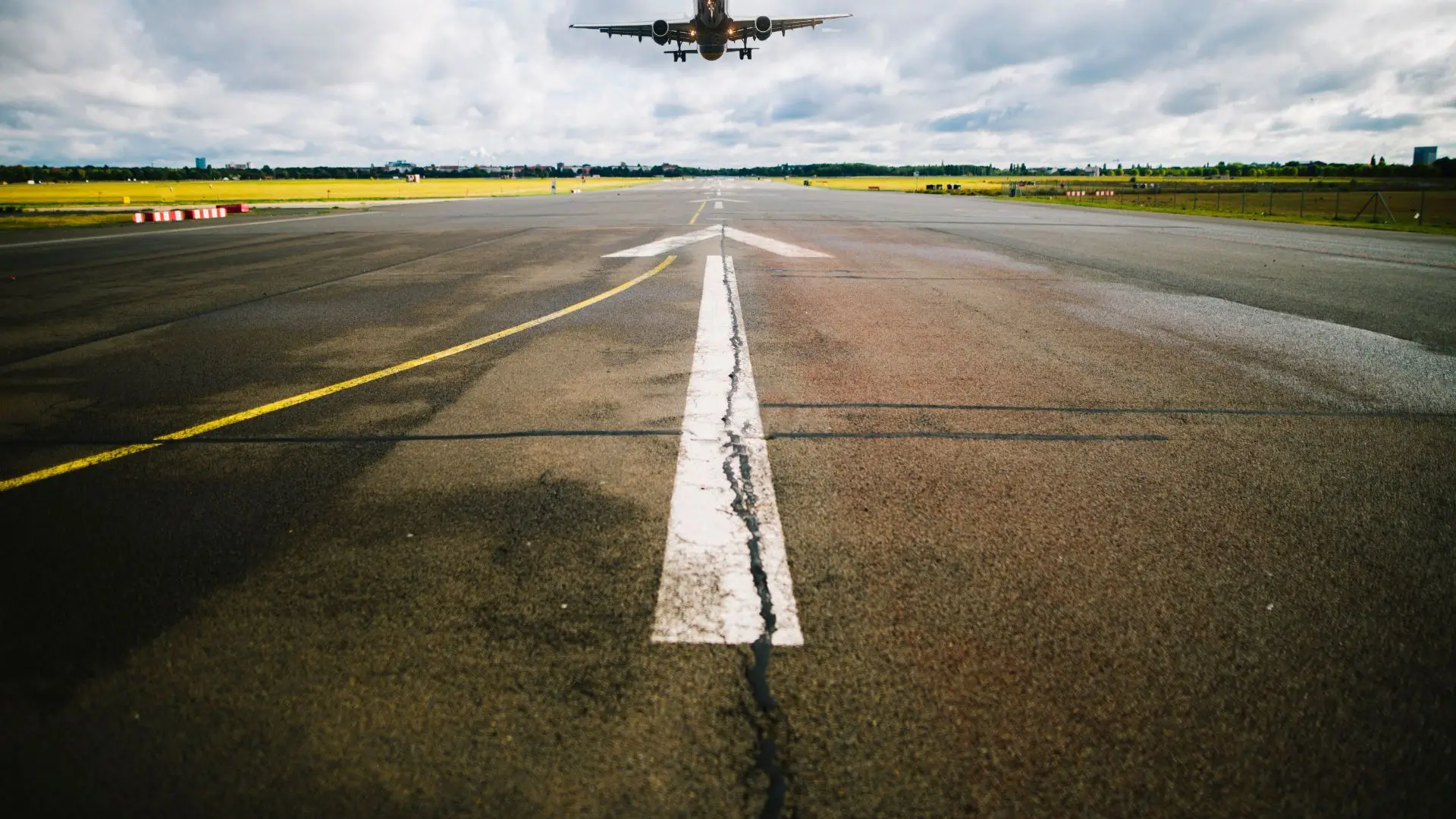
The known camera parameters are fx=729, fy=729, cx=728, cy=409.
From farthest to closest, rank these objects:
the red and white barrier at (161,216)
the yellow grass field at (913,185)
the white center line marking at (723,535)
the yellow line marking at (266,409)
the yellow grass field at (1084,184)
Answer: the yellow grass field at (1084,184), the yellow grass field at (913,185), the red and white barrier at (161,216), the yellow line marking at (266,409), the white center line marking at (723,535)

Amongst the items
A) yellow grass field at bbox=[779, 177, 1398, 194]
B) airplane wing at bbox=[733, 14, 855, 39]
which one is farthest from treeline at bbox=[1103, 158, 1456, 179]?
airplane wing at bbox=[733, 14, 855, 39]

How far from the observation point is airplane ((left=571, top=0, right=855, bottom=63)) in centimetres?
3953

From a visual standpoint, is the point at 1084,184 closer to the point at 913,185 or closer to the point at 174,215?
the point at 913,185

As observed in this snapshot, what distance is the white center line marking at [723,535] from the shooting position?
83.0 inches

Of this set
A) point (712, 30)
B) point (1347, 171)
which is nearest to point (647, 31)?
point (712, 30)

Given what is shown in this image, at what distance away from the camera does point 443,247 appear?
13.9 meters

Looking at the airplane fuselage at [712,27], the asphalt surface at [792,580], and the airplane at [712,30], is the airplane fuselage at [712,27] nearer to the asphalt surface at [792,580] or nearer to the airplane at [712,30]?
the airplane at [712,30]

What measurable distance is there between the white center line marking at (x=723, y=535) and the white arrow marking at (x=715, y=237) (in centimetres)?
809

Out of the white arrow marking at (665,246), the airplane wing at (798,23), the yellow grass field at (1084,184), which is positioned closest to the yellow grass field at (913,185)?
the yellow grass field at (1084,184)

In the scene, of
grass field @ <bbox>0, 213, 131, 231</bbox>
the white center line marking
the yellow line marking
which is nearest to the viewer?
the white center line marking

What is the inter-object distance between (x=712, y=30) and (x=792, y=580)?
144 feet

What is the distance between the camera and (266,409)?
412 cm

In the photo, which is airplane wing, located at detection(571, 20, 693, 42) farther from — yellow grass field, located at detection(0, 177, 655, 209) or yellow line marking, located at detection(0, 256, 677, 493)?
yellow line marking, located at detection(0, 256, 677, 493)

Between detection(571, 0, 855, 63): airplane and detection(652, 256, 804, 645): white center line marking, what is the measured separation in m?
40.8
